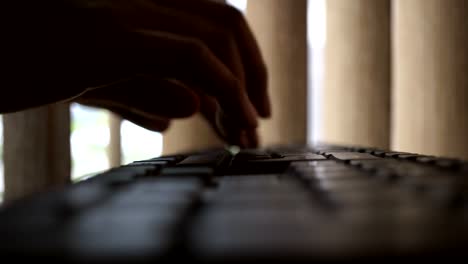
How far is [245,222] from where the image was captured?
147 mm

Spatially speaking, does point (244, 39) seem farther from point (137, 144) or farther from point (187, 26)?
point (137, 144)

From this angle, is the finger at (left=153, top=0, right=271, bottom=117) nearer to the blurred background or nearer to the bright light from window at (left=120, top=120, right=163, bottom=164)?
the blurred background

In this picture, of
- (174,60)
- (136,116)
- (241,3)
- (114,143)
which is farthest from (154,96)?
(241,3)

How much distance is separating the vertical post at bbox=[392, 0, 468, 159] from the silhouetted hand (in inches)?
23.3

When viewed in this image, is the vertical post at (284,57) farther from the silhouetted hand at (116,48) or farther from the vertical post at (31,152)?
the vertical post at (31,152)

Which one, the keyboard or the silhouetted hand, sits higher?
the silhouetted hand

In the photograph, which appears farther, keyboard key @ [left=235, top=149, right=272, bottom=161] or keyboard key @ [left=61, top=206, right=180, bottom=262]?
keyboard key @ [left=235, top=149, right=272, bottom=161]

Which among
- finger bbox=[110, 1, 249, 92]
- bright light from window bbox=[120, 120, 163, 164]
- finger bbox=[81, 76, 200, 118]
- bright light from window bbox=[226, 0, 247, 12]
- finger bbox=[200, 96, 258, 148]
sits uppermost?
bright light from window bbox=[226, 0, 247, 12]

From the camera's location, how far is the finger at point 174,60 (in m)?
0.43

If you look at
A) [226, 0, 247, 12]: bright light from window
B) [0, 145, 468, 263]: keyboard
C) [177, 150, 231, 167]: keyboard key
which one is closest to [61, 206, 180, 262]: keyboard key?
[0, 145, 468, 263]: keyboard

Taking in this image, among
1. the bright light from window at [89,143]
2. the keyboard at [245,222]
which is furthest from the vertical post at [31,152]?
the bright light from window at [89,143]

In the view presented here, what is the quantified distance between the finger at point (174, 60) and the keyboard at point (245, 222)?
0.22 meters

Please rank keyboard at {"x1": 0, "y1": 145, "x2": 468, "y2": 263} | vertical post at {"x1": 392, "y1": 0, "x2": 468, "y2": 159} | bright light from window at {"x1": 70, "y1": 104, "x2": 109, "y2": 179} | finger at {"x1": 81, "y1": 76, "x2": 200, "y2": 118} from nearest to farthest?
keyboard at {"x1": 0, "y1": 145, "x2": 468, "y2": 263}, finger at {"x1": 81, "y1": 76, "x2": 200, "y2": 118}, vertical post at {"x1": 392, "y1": 0, "x2": 468, "y2": 159}, bright light from window at {"x1": 70, "y1": 104, "x2": 109, "y2": 179}

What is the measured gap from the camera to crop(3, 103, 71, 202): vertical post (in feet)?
1.79
